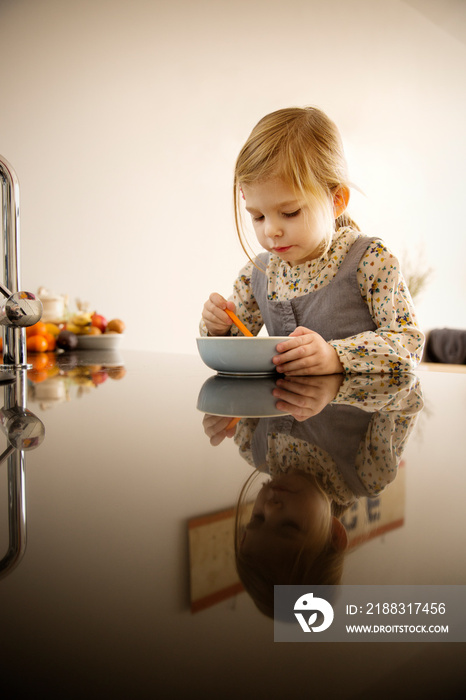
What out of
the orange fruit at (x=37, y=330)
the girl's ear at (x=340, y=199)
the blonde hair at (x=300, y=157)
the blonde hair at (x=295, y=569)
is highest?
the blonde hair at (x=300, y=157)

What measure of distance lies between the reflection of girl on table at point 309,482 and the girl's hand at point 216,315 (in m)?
0.63

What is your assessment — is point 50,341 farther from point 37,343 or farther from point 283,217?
point 283,217

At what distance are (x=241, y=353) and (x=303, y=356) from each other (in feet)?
0.32

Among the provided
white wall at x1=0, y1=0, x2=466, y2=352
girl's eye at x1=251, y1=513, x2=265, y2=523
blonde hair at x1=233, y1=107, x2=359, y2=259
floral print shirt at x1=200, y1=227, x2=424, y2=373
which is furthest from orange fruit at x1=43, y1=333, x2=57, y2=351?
girl's eye at x1=251, y1=513, x2=265, y2=523

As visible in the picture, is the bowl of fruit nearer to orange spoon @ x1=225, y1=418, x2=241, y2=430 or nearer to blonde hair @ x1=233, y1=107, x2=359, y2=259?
blonde hair @ x1=233, y1=107, x2=359, y2=259

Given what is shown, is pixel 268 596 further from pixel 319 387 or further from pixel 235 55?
pixel 235 55

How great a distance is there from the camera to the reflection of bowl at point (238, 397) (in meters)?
0.42

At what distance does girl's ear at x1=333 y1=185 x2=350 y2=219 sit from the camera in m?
1.08

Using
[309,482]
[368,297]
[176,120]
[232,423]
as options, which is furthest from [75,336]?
[176,120]

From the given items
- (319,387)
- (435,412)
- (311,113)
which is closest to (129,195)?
(311,113)

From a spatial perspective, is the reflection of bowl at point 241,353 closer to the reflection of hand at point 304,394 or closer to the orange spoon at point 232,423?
the reflection of hand at point 304,394

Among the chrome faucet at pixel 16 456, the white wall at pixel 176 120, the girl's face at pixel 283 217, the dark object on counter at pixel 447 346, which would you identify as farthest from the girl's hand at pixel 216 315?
the dark object on counter at pixel 447 346

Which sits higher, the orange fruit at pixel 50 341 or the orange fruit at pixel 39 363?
the orange fruit at pixel 50 341

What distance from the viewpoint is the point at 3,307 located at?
74cm
